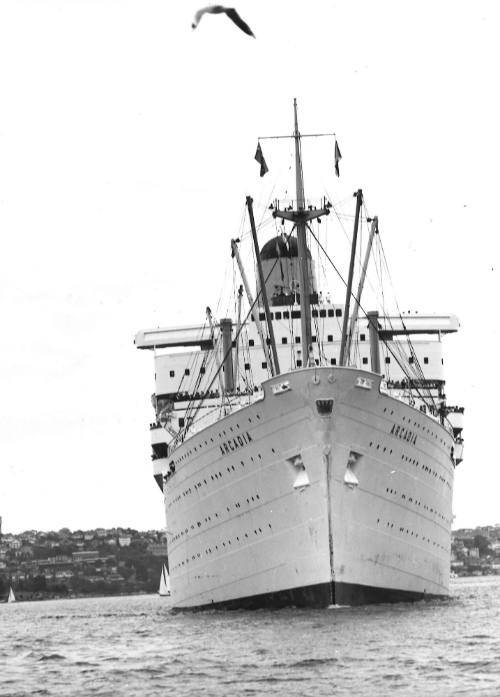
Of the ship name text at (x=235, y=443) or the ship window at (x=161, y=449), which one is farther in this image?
the ship window at (x=161, y=449)

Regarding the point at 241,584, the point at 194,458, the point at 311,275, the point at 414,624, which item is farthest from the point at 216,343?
the point at 414,624

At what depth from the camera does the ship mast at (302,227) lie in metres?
48.6

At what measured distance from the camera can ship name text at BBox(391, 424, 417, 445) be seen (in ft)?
155

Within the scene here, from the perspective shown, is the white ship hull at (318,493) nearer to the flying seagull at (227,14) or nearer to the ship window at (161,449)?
the ship window at (161,449)

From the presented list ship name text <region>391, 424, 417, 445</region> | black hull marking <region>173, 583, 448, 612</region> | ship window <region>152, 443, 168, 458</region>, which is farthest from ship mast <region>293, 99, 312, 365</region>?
ship window <region>152, 443, 168, 458</region>

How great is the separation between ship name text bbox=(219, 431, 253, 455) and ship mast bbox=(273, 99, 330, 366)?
325 cm

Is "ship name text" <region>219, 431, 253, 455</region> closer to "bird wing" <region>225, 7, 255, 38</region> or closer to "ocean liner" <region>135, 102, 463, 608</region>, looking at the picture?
"ocean liner" <region>135, 102, 463, 608</region>

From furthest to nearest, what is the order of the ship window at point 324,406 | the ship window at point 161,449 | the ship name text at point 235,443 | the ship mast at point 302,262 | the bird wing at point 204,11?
the ship window at point 161,449
the ship mast at point 302,262
the ship name text at point 235,443
the ship window at point 324,406
the bird wing at point 204,11

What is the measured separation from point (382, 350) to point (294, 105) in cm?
1762

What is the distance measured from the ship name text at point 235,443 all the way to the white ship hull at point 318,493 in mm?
47

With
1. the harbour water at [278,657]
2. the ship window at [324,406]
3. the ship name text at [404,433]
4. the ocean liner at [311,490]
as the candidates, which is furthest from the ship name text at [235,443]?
the harbour water at [278,657]

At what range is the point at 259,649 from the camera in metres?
33.7

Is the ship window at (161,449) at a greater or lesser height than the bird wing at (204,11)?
greater

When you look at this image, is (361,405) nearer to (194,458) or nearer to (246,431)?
(246,431)
